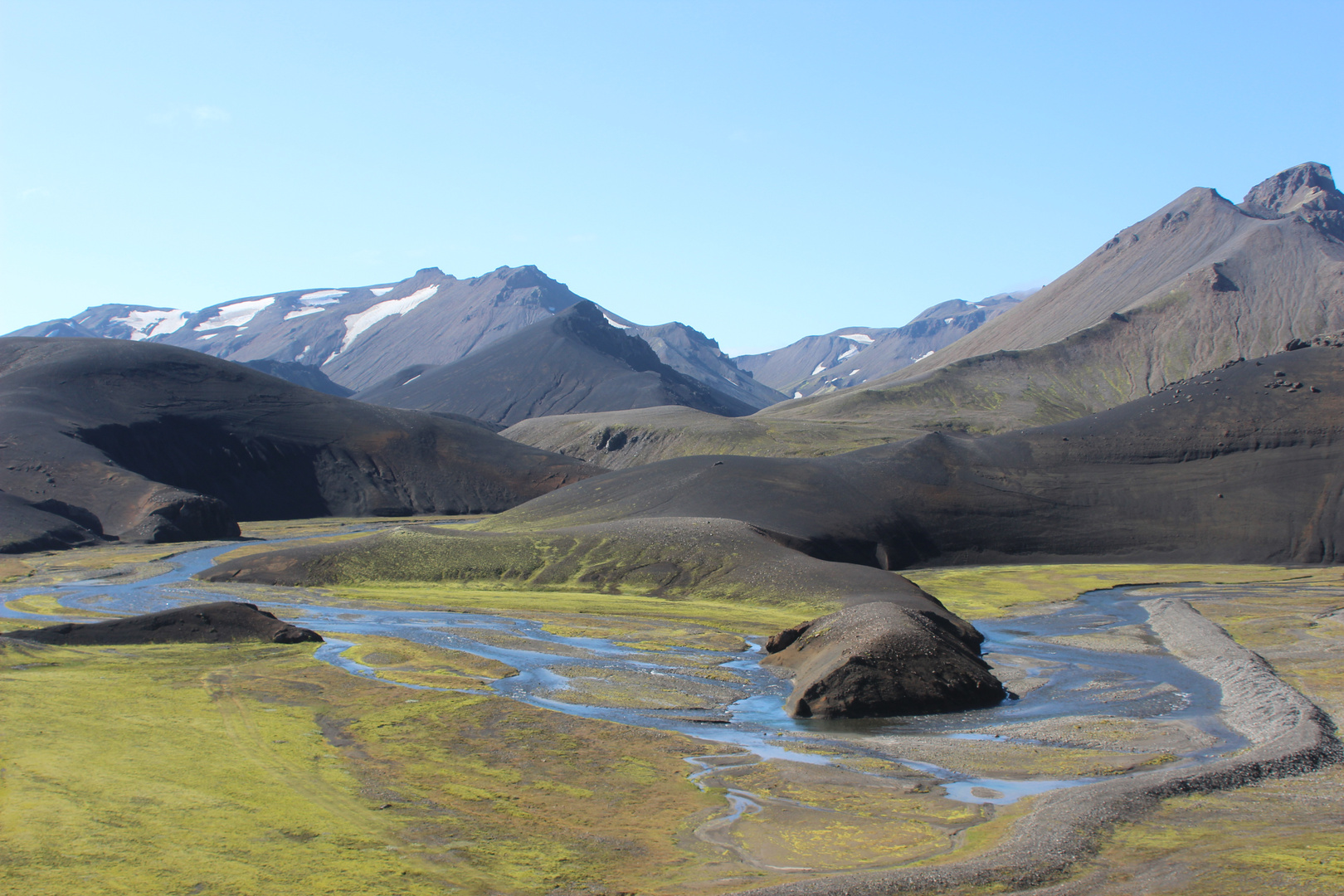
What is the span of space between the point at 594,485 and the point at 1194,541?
5654 centimetres

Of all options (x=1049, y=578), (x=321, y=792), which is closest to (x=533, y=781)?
(x=321, y=792)

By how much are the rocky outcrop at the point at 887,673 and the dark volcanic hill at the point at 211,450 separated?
9370cm

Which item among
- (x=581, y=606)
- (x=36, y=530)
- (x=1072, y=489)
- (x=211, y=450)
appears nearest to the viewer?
(x=581, y=606)

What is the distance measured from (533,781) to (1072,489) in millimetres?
88851

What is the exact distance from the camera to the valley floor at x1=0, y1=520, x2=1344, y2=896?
17.7 m

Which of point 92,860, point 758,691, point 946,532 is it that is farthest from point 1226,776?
point 946,532

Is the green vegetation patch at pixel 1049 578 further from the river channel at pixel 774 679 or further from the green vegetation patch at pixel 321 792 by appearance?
the green vegetation patch at pixel 321 792

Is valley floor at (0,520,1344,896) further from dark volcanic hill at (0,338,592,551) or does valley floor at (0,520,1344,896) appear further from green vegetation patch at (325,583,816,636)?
dark volcanic hill at (0,338,592,551)

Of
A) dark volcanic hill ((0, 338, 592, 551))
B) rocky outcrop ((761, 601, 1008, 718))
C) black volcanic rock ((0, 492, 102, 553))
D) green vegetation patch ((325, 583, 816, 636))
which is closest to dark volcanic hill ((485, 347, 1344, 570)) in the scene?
green vegetation patch ((325, 583, 816, 636))

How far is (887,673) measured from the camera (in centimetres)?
3475

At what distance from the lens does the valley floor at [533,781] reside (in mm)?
17719

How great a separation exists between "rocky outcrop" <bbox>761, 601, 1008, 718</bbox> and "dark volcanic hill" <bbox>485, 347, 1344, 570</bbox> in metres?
42.2

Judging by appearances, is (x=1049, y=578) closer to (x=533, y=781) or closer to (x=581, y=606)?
(x=581, y=606)

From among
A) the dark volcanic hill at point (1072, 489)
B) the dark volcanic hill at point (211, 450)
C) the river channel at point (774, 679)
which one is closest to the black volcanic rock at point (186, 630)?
the river channel at point (774, 679)
